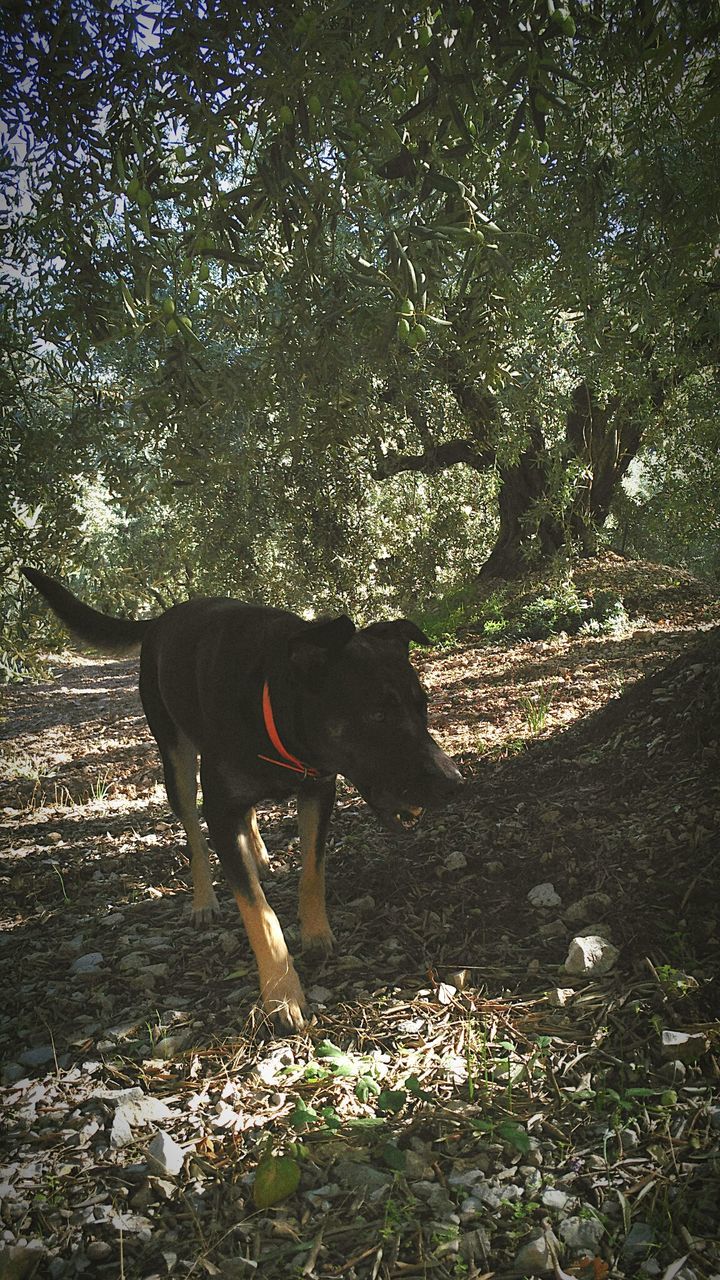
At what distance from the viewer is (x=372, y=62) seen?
2.93 meters

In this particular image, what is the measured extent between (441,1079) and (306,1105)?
49 centimetres

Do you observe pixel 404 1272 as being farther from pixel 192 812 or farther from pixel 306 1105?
pixel 192 812

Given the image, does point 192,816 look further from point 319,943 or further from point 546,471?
point 546,471

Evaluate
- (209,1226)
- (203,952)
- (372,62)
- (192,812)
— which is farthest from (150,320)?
(209,1226)

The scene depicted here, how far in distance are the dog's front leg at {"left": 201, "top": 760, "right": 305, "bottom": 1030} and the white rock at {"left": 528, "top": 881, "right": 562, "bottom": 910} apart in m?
1.21

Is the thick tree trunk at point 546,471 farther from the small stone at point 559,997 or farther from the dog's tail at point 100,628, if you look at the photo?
the small stone at point 559,997

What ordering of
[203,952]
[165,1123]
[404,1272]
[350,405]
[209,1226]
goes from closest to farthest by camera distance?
[404,1272]
[209,1226]
[165,1123]
[203,952]
[350,405]

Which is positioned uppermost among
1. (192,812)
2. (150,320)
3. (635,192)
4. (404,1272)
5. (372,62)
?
(635,192)

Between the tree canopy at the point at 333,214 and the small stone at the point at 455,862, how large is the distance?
2.67 meters

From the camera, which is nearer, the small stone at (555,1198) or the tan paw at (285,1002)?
the small stone at (555,1198)

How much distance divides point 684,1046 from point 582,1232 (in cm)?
74

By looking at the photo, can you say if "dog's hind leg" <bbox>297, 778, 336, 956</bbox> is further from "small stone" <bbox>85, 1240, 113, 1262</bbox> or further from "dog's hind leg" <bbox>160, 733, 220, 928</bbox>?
"small stone" <bbox>85, 1240, 113, 1262</bbox>

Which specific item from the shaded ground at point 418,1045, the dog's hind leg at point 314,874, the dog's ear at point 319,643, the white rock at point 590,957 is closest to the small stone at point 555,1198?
the shaded ground at point 418,1045

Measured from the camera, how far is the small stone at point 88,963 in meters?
3.89
